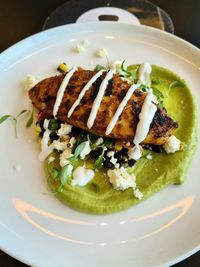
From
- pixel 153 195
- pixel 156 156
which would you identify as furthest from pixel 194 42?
pixel 153 195

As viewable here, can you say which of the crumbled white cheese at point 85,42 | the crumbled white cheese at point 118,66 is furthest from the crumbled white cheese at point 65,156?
the crumbled white cheese at point 85,42

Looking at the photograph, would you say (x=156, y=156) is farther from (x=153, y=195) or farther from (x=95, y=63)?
(x=95, y=63)

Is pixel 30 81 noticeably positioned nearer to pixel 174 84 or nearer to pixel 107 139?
pixel 107 139

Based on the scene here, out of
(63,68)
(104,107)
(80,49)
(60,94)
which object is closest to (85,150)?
(104,107)

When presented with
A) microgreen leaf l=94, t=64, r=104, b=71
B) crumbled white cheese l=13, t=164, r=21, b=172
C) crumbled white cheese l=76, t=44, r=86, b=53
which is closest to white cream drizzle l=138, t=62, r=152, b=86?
microgreen leaf l=94, t=64, r=104, b=71

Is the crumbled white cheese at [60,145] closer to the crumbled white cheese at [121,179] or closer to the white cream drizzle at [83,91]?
the white cream drizzle at [83,91]

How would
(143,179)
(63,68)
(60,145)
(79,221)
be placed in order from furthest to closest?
(63,68), (60,145), (143,179), (79,221)
